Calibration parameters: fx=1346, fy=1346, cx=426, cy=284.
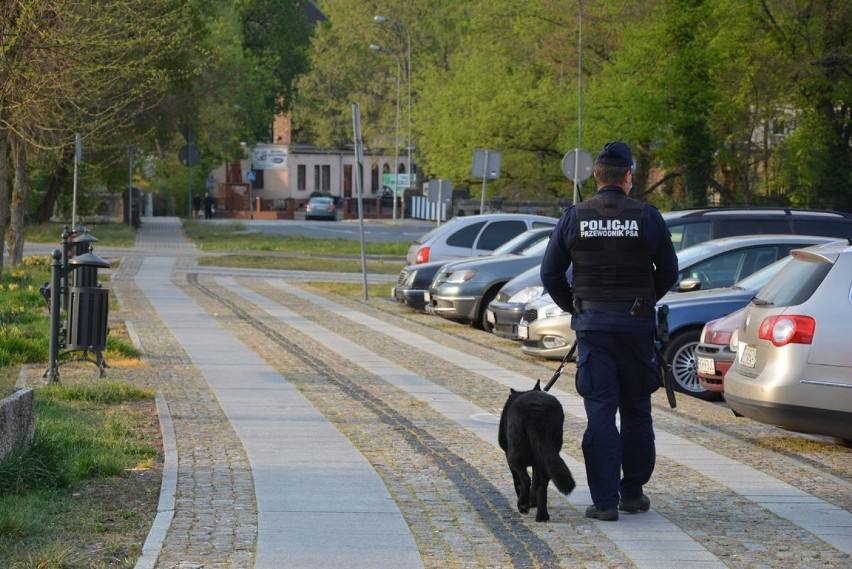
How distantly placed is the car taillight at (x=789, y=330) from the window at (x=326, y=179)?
8889 cm

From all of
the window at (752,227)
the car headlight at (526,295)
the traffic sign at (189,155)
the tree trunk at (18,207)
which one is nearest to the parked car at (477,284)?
the car headlight at (526,295)

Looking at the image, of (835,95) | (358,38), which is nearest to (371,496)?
(835,95)

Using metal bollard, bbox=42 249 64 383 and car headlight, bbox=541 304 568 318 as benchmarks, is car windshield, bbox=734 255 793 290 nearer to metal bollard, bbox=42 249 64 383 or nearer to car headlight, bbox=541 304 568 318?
car headlight, bbox=541 304 568 318

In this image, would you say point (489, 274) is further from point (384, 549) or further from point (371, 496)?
point (384, 549)

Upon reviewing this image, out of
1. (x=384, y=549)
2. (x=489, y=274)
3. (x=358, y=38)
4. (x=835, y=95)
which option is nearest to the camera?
(x=384, y=549)

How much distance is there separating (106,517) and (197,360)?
7.01 meters

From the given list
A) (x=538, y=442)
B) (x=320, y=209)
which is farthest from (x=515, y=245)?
(x=320, y=209)

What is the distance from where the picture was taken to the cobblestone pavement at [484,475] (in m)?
6.23

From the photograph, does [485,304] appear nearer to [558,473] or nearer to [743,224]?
[743,224]

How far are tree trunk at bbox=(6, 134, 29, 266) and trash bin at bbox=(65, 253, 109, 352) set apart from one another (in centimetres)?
1477

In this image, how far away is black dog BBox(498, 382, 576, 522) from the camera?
6.48 metres

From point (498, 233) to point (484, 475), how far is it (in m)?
14.4

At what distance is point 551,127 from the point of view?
47125 millimetres

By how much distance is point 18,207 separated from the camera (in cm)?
2711
